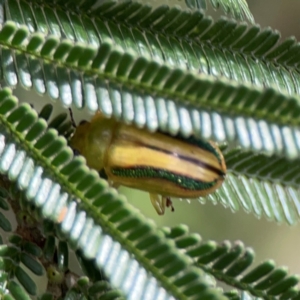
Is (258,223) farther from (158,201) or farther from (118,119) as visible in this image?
(118,119)

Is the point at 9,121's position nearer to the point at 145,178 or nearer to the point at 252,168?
the point at 145,178

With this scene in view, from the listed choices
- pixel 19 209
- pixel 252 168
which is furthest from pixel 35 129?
pixel 252 168

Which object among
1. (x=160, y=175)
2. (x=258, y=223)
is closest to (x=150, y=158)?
(x=160, y=175)

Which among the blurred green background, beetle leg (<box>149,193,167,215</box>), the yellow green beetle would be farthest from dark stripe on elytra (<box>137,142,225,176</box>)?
the blurred green background

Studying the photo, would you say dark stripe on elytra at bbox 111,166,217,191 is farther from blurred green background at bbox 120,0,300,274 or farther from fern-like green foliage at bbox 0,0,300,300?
blurred green background at bbox 120,0,300,274

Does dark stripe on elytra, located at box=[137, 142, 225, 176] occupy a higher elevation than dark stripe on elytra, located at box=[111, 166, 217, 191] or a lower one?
higher

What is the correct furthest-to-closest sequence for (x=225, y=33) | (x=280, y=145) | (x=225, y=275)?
(x=225, y=33), (x=225, y=275), (x=280, y=145)

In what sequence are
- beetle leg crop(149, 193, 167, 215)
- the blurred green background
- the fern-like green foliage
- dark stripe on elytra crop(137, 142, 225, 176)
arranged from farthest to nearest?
1. the blurred green background
2. beetle leg crop(149, 193, 167, 215)
3. dark stripe on elytra crop(137, 142, 225, 176)
4. the fern-like green foliage
